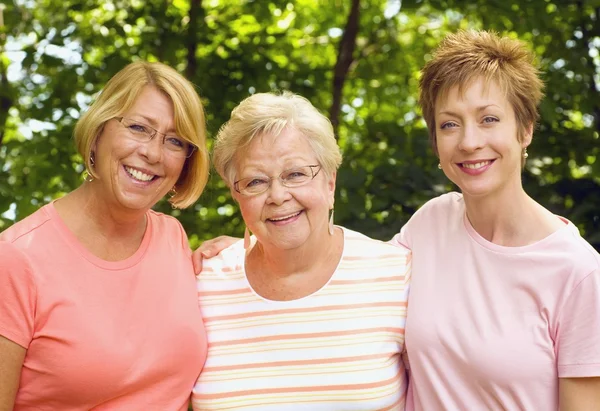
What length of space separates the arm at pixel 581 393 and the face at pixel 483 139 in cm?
65

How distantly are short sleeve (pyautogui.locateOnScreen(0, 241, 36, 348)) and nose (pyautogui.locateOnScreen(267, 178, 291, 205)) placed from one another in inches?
33.2

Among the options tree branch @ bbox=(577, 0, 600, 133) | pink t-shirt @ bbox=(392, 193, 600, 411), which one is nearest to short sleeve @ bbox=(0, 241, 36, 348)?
pink t-shirt @ bbox=(392, 193, 600, 411)

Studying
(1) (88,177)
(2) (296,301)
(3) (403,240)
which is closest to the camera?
(1) (88,177)

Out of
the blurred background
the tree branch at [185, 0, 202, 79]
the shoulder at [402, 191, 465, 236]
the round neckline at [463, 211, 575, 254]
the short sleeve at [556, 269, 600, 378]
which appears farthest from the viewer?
the tree branch at [185, 0, 202, 79]

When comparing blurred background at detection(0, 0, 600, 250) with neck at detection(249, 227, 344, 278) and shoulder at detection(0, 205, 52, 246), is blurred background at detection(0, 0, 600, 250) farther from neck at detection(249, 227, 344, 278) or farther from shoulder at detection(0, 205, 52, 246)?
shoulder at detection(0, 205, 52, 246)

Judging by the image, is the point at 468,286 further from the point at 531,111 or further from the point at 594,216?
the point at 594,216

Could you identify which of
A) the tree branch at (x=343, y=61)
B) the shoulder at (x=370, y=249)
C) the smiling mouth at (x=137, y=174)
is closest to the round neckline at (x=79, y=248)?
the smiling mouth at (x=137, y=174)

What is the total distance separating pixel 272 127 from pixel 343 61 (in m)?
2.36

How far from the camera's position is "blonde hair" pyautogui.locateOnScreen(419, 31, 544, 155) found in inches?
104

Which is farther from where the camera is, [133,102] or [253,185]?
[253,185]

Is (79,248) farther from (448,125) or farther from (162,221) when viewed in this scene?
(448,125)

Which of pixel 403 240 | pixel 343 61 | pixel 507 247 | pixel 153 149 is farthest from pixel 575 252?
pixel 343 61

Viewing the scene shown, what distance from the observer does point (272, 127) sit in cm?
287

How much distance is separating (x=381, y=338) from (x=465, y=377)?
0.33 metres
